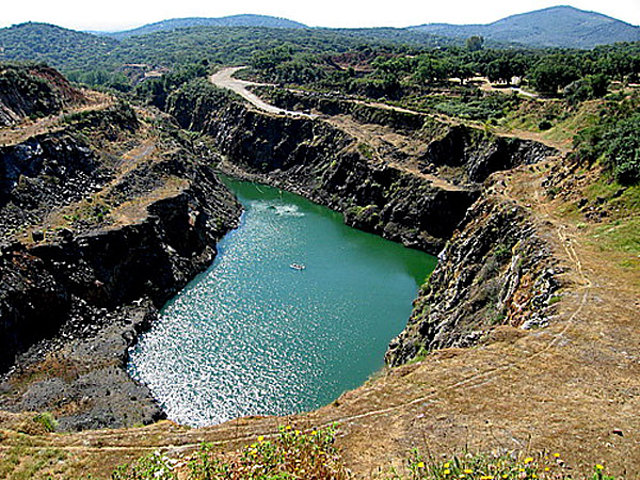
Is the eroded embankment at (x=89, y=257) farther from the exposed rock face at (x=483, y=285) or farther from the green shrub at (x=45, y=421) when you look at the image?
the exposed rock face at (x=483, y=285)

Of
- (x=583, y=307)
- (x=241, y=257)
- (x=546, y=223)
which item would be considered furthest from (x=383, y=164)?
(x=583, y=307)

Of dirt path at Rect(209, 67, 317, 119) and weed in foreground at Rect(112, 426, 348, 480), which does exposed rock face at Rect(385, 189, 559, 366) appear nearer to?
weed in foreground at Rect(112, 426, 348, 480)

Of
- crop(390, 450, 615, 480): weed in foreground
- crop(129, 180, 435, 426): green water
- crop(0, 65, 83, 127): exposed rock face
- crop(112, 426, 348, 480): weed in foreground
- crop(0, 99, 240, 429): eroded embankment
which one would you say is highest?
crop(0, 65, 83, 127): exposed rock face

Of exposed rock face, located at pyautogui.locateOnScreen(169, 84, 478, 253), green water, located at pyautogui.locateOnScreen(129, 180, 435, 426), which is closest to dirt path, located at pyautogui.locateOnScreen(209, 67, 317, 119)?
exposed rock face, located at pyautogui.locateOnScreen(169, 84, 478, 253)

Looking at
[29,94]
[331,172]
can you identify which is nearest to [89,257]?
[29,94]

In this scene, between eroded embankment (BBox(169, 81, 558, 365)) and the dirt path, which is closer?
eroded embankment (BBox(169, 81, 558, 365))

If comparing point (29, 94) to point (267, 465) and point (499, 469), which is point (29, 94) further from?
point (499, 469)

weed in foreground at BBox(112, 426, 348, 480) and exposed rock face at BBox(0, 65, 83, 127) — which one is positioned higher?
exposed rock face at BBox(0, 65, 83, 127)
